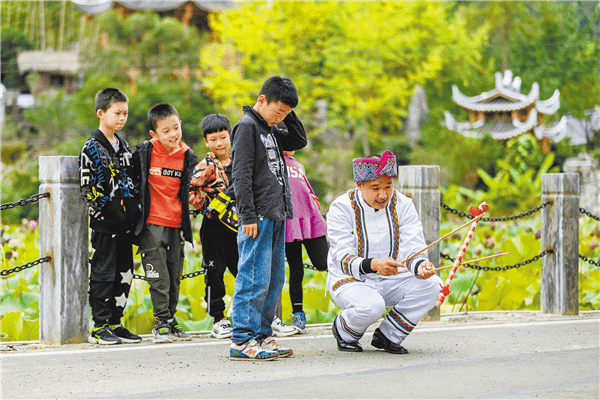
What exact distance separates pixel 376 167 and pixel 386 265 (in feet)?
1.74

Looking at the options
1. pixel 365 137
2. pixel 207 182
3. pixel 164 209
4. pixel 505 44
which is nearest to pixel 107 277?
pixel 164 209

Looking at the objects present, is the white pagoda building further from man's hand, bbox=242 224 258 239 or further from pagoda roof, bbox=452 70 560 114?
man's hand, bbox=242 224 258 239

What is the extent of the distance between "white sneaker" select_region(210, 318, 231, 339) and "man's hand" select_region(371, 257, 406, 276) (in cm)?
124

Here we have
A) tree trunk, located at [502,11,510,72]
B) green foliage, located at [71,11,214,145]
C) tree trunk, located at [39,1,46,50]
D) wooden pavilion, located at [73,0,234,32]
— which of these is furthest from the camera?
tree trunk, located at [502,11,510,72]

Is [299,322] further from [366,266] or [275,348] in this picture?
[366,266]

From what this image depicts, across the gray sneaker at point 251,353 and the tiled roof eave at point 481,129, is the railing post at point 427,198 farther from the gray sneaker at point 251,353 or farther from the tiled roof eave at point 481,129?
the tiled roof eave at point 481,129

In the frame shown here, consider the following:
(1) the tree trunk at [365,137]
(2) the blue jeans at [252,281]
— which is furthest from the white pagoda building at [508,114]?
(2) the blue jeans at [252,281]

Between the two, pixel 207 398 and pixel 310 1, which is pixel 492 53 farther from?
pixel 207 398

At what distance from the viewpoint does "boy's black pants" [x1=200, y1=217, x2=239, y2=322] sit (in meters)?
4.90

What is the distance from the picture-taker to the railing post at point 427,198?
5.57 meters

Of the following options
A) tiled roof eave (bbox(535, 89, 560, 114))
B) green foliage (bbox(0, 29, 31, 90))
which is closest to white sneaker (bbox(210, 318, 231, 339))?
green foliage (bbox(0, 29, 31, 90))

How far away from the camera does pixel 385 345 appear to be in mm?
4223

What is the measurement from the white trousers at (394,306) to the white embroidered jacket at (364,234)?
7cm

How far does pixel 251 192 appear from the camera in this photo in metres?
4.00
